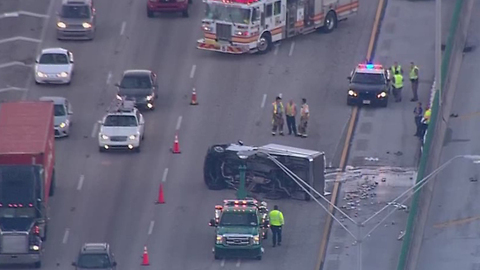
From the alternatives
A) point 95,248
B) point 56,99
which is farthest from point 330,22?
point 95,248

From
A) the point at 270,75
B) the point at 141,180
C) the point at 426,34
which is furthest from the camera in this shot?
the point at 426,34

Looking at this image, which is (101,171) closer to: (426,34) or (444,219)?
(444,219)

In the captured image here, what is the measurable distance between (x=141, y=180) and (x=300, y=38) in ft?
62.9

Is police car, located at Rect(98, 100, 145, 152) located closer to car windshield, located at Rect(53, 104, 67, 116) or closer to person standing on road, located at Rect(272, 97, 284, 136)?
car windshield, located at Rect(53, 104, 67, 116)

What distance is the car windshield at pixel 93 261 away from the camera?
6500cm

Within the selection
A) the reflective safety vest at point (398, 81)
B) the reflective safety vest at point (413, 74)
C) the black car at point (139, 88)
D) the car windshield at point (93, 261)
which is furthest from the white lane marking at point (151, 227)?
the reflective safety vest at point (413, 74)

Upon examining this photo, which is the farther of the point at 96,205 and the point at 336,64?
the point at 336,64

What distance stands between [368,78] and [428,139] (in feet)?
27.1

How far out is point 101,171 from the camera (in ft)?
253

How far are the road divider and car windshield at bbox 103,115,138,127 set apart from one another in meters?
8.53

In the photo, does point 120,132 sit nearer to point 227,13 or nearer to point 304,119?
point 304,119

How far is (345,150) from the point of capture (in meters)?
79.4

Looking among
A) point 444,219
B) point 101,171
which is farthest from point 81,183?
point 444,219

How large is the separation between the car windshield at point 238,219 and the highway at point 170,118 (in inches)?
52.4
